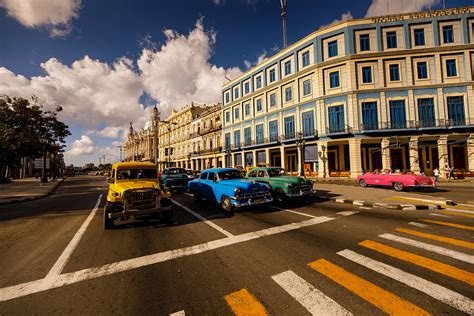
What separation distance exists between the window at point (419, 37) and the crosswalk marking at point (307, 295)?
34541 mm

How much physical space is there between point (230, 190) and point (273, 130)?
27.4 m

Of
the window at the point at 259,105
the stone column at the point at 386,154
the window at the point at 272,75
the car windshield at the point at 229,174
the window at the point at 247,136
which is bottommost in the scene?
the car windshield at the point at 229,174

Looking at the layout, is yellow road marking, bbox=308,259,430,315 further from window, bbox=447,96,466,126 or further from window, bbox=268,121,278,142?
window, bbox=447,96,466,126

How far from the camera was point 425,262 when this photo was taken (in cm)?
402

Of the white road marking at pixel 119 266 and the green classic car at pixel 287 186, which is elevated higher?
the green classic car at pixel 287 186

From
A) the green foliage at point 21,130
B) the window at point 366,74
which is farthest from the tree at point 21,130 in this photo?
the window at point 366,74

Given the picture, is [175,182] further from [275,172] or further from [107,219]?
[107,219]

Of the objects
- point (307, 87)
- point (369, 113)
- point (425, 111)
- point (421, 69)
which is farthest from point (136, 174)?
point (421, 69)

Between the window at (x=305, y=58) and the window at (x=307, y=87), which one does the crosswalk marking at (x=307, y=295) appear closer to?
the window at (x=307, y=87)

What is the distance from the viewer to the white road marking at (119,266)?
11.3 ft

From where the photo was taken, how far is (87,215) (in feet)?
29.4

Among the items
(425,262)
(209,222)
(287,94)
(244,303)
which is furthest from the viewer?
(287,94)

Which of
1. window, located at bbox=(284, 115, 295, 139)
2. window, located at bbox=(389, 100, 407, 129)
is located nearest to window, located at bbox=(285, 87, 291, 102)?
window, located at bbox=(284, 115, 295, 139)

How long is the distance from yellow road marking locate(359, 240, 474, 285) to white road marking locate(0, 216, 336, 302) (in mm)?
2175
